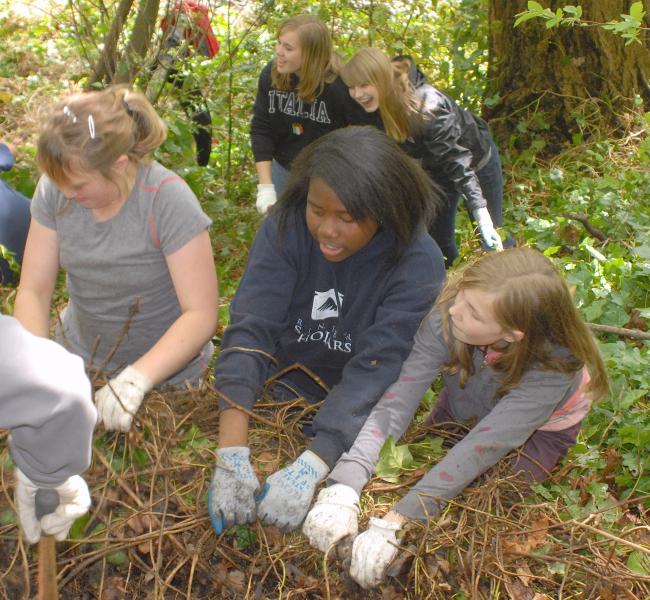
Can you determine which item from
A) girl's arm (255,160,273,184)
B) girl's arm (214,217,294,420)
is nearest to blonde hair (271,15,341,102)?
girl's arm (255,160,273,184)

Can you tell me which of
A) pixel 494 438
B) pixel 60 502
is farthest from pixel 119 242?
pixel 494 438

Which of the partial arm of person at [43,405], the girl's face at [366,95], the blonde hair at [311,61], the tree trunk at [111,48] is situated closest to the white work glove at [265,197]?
the blonde hair at [311,61]

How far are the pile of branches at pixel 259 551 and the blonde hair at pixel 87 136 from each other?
74cm

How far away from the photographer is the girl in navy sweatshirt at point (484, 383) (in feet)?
6.37

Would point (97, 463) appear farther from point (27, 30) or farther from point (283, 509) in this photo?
point (27, 30)

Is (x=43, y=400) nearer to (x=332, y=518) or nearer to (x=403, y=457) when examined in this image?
(x=332, y=518)

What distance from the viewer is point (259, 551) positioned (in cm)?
198

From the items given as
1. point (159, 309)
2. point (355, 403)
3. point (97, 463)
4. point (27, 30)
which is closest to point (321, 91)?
point (159, 309)

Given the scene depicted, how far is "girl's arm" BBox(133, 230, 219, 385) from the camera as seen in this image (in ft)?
7.14

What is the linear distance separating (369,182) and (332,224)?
15cm

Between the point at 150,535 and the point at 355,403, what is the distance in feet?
2.17

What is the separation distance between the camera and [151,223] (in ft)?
7.23

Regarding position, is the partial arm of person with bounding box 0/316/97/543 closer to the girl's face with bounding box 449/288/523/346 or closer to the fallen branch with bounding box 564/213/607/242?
the girl's face with bounding box 449/288/523/346

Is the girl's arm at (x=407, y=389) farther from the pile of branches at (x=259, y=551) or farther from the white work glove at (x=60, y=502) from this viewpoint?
the white work glove at (x=60, y=502)
